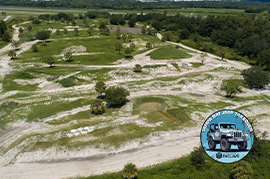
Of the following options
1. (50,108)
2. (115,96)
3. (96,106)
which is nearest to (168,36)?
(115,96)

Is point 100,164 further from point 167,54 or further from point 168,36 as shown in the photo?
point 168,36

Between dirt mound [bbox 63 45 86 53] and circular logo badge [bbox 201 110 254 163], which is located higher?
circular logo badge [bbox 201 110 254 163]

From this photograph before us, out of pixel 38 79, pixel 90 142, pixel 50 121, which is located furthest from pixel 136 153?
pixel 38 79

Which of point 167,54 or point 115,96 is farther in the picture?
point 167,54

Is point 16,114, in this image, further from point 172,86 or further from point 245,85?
point 245,85

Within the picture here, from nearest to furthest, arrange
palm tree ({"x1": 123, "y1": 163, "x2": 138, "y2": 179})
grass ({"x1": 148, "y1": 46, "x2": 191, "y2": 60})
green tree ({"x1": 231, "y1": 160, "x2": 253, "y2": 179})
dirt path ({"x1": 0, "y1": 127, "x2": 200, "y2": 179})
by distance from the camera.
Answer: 1. green tree ({"x1": 231, "y1": 160, "x2": 253, "y2": 179})
2. palm tree ({"x1": 123, "y1": 163, "x2": 138, "y2": 179})
3. dirt path ({"x1": 0, "y1": 127, "x2": 200, "y2": 179})
4. grass ({"x1": 148, "y1": 46, "x2": 191, "y2": 60})

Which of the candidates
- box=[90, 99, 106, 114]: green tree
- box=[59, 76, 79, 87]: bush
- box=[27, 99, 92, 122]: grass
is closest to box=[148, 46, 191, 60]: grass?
box=[59, 76, 79, 87]: bush

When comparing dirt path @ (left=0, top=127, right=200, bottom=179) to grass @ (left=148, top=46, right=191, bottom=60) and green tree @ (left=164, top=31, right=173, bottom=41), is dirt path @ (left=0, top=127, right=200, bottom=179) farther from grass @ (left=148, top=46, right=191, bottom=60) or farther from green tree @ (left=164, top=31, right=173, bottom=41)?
green tree @ (left=164, top=31, right=173, bottom=41)
